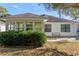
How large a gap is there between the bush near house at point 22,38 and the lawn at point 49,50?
22.1 inches

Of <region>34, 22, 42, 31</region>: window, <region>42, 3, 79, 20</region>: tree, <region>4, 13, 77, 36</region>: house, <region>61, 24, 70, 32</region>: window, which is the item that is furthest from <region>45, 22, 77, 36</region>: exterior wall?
<region>42, 3, 79, 20</region>: tree

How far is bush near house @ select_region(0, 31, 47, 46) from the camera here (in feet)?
38.7

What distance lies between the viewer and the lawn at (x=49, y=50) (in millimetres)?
10227

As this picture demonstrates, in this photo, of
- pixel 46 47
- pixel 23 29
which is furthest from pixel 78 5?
pixel 23 29

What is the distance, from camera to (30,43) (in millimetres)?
11797

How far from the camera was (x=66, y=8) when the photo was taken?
10.5 metres

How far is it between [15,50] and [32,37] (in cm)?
138

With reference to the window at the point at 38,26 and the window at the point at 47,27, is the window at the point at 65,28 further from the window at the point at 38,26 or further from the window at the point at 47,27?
the window at the point at 38,26

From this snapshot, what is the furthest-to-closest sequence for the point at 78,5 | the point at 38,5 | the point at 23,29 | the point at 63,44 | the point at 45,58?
the point at 23,29 → the point at 63,44 → the point at 38,5 → the point at 78,5 → the point at 45,58

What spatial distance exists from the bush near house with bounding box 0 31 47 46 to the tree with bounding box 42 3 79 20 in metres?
1.69

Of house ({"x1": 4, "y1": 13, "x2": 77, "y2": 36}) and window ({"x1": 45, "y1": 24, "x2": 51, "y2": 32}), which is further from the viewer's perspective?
window ({"x1": 45, "y1": 24, "x2": 51, "y2": 32})

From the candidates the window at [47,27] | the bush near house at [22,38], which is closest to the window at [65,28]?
the window at [47,27]

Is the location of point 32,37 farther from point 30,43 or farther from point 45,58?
point 45,58

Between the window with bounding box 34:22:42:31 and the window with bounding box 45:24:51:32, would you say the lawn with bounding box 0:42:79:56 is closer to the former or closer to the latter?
the window with bounding box 34:22:42:31
